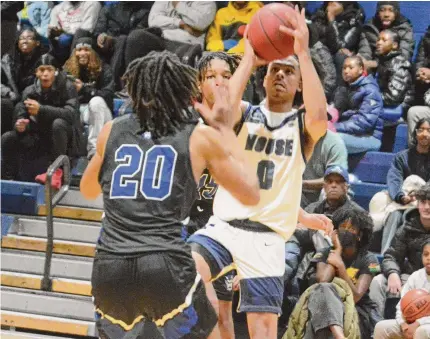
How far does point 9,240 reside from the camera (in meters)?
8.65

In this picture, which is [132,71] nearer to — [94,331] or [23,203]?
[94,331]

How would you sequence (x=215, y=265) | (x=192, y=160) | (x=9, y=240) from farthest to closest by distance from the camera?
1. (x=9, y=240)
2. (x=215, y=265)
3. (x=192, y=160)

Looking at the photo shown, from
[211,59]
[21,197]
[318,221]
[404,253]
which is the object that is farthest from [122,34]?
[318,221]

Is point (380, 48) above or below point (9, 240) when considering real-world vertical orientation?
above

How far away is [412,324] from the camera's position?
619 centimetres

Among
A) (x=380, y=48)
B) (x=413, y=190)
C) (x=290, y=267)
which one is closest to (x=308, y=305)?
(x=290, y=267)

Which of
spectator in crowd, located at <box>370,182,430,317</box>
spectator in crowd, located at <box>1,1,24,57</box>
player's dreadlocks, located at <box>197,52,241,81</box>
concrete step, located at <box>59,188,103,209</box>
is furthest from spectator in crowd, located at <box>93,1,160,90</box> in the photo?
player's dreadlocks, located at <box>197,52,241,81</box>

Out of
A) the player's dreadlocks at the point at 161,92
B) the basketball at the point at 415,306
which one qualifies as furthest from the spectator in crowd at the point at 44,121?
the player's dreadlocks at the point at 161,92

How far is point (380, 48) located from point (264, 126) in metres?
4.59

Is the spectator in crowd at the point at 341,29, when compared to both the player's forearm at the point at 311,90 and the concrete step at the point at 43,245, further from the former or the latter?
the player's forearm at the point at 311,90

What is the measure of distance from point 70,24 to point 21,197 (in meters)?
2.61

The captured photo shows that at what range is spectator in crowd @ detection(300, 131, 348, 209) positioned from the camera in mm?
7613

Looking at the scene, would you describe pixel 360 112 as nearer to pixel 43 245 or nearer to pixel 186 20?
pixel 186 20

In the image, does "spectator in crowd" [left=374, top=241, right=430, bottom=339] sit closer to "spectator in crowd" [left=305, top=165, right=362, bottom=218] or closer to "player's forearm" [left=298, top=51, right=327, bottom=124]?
"spectator in crowd" [left=305, top=165, right=362, bottom=218]
